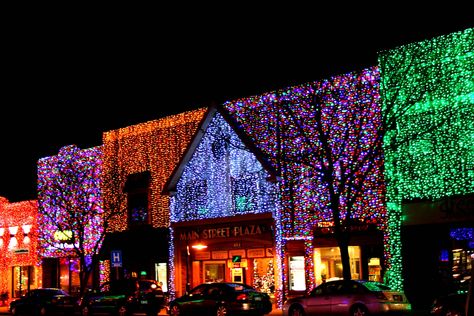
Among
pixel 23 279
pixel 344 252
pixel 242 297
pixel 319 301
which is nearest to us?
pixel 319 301

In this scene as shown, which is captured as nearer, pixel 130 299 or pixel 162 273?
pixel 130 299

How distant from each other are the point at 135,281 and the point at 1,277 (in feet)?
61.5

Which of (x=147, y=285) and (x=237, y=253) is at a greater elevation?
(x=237, y=253)

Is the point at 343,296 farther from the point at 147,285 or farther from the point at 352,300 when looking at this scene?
the point at 147,285

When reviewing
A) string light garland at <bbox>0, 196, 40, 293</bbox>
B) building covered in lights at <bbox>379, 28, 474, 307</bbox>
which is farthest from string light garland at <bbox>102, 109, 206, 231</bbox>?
building covered in lights at <bbox>379, 28, 474, 307</bbox>

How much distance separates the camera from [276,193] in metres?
27.1

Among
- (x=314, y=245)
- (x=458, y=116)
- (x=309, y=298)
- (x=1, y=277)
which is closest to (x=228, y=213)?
(x=314, y=245)

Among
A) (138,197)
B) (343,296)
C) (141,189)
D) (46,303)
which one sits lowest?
(46,303)

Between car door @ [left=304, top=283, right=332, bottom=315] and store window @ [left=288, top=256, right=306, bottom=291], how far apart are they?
5843 mm

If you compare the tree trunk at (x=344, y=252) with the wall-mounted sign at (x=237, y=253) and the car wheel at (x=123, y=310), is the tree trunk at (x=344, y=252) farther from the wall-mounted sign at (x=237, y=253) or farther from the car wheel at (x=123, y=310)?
the car wheel at (x=123, y=310)

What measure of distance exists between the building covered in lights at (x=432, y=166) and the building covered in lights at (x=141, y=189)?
11051 millimetres

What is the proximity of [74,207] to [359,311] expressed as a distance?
20.5 m

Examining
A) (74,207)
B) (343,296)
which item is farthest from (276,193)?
(74,207)

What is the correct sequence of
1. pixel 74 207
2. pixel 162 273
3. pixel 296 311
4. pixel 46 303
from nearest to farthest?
pixel 296 311 → pixel 46 303 → pixel 162 273 → pixel 74 207
